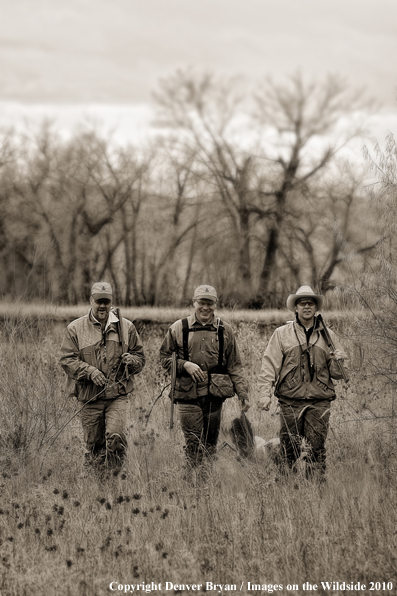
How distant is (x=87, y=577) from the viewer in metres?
4.18

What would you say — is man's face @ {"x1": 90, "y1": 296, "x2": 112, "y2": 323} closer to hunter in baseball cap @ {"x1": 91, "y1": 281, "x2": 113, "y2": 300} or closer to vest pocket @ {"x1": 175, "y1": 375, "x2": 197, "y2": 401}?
hunter in baseball cap @ {"x1": 91, "y1": 281, "x2": 113, "y2": 300}

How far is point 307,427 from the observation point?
19.4 feet

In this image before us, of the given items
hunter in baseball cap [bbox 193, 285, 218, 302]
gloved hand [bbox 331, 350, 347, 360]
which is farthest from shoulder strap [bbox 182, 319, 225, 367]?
gloved hand [bbox 331, 350, 347, 360]

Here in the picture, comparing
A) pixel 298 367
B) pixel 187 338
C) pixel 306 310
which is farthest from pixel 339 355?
pixel 187 338

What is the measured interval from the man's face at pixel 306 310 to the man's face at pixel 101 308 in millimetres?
1810

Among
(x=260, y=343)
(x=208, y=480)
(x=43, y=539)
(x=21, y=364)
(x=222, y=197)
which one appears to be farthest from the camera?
(x=222, y=197)

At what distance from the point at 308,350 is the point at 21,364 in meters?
2.95

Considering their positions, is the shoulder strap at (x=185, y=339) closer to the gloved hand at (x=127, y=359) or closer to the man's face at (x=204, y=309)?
the man's face at (x=204, y=309)

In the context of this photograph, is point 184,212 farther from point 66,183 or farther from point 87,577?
point 87,577

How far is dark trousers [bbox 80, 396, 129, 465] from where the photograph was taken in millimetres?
6199

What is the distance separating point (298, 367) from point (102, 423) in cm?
196

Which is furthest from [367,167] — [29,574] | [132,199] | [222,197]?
[132,199]

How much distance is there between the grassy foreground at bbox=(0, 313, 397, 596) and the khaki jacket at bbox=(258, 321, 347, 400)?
0.73 metres

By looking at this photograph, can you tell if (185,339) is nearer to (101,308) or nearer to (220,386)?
(220,386)
